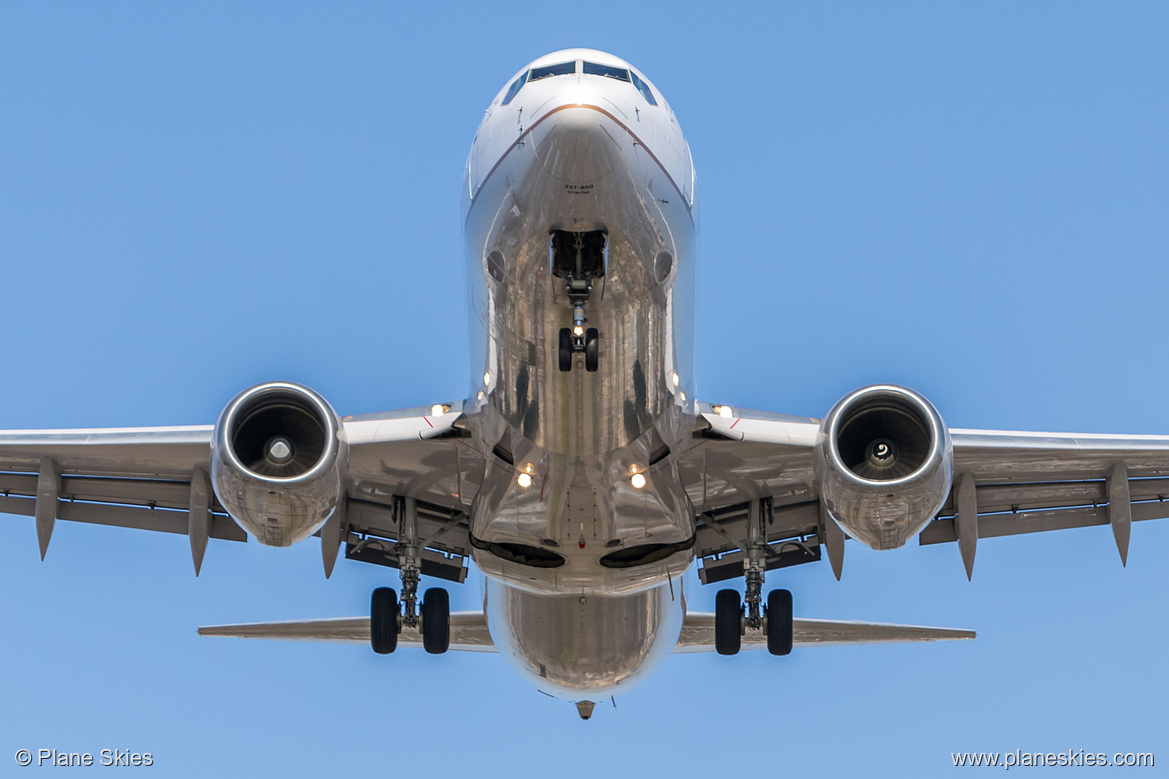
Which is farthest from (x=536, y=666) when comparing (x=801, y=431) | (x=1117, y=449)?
(x=1117, y=449)

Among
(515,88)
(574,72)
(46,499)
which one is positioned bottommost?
(46,499)

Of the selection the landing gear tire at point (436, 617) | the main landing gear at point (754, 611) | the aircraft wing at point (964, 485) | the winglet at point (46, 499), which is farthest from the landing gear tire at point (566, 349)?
the winglet at point (46, 499)

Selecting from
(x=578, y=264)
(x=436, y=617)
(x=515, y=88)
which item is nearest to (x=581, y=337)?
(x=578, y=264)

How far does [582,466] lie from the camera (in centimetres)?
1531

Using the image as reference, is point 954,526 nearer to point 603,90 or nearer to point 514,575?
point 514,575

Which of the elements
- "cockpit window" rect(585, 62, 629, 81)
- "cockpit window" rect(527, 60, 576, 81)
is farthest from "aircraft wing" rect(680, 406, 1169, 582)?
"cockpit window" rect(527, 60, 576, 81)

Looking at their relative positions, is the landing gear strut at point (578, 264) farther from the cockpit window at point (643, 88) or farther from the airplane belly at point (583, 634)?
the airplane belly at point (583, 634)

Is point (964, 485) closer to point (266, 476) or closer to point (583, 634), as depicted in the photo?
point (583, 634)

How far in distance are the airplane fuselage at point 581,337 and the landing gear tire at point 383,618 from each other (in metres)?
2.00

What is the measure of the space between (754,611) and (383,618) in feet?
16.5

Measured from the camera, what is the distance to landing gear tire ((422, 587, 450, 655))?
19531 mm

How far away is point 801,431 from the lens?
54.7 ft

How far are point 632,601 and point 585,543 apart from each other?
77.2 inches

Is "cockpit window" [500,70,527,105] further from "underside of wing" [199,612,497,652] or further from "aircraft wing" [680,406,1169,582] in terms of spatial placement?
"underside of wing" [199,612,497,652]
